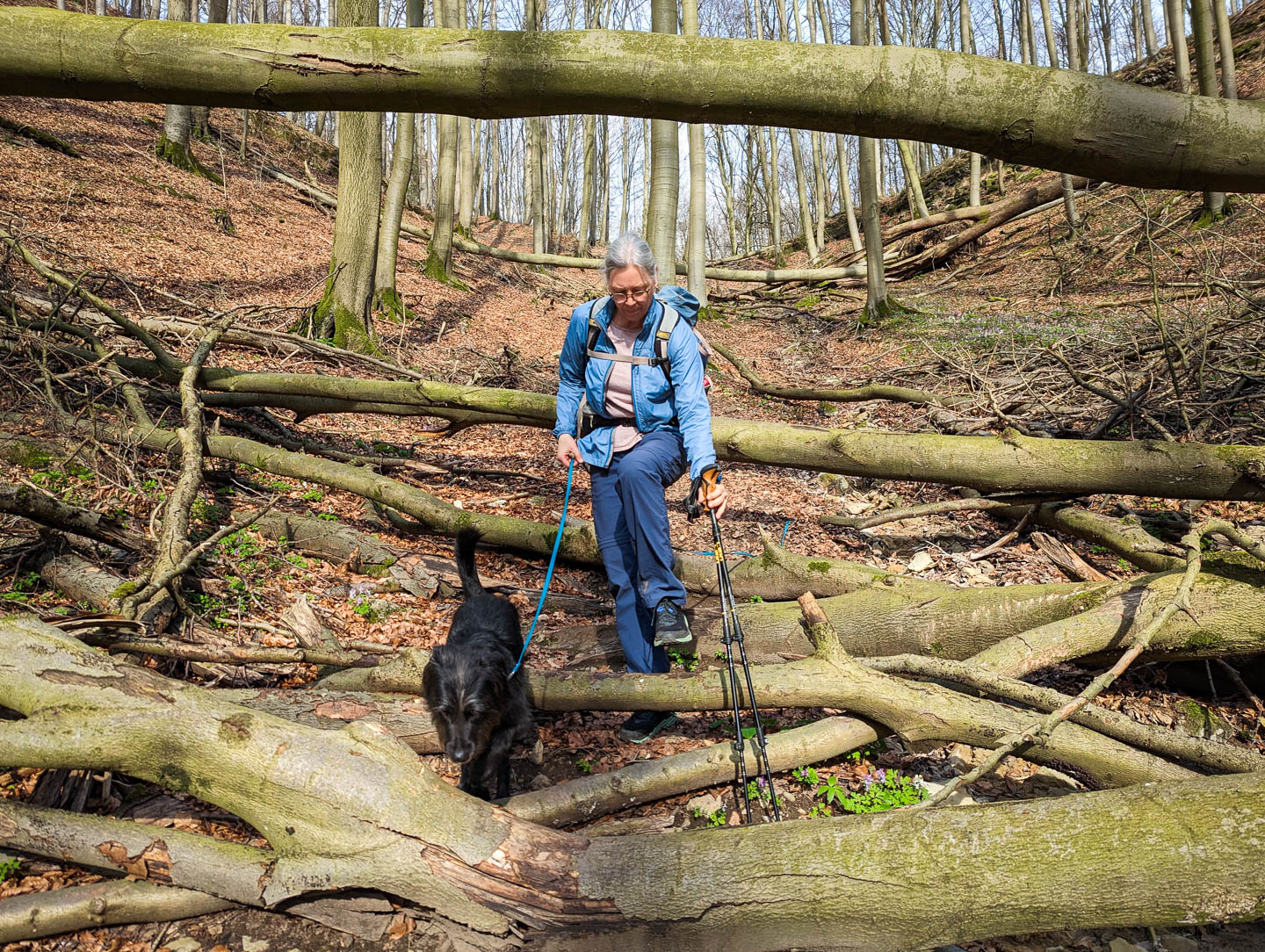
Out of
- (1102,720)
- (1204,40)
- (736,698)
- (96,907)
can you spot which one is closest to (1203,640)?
(1102,720)

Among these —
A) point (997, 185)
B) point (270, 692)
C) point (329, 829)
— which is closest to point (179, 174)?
point (270, 692)

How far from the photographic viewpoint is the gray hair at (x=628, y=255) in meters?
3.70

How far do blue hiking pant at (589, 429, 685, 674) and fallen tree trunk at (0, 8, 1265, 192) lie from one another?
68.3 inches

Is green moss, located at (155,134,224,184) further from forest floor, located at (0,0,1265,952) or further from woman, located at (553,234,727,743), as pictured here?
woman, located at (553,234,727,743)

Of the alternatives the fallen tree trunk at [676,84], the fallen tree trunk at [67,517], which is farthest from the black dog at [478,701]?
the fallen tree trunk at [676,84]

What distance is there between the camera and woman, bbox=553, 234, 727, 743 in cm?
379

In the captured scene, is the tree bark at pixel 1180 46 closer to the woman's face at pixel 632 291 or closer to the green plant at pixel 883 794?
the woman's face at pixel 632 291

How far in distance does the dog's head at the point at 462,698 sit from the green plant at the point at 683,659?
1401 millimetres

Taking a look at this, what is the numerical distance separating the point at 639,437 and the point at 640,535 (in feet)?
1.71

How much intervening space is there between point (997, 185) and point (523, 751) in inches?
956

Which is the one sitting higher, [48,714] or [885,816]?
[48,714]

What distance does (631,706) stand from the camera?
11.8 ft

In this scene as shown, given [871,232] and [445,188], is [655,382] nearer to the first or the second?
[871,232]

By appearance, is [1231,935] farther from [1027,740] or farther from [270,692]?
[270,692]
